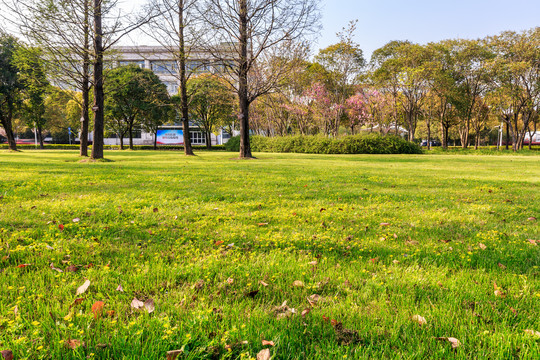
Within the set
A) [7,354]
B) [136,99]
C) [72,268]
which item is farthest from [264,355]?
[136,99]

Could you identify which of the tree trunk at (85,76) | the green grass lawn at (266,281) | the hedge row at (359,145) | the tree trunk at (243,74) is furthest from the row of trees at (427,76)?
the green grass lawn at (266,281)

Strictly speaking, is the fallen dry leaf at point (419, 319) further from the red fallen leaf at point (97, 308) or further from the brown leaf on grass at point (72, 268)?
the brown leaf on grass at point (72, 268)

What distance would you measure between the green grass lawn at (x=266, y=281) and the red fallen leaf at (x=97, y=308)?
11 millimetres

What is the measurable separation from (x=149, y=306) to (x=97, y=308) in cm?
31

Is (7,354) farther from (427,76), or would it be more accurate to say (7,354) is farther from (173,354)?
(427,76)

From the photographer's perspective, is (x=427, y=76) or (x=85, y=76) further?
(x=427, y=76)

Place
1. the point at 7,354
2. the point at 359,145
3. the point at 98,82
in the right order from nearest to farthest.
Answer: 1. the point at 7,354
2. the point at 98,82
3. the point at 359,145

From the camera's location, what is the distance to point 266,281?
7.87ft

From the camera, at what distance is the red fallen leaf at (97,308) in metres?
1.87

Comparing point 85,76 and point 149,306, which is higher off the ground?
point 85,76

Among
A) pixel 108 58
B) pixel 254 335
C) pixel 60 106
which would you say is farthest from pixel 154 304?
pixel 60 106

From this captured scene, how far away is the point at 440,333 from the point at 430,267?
3.43 feet

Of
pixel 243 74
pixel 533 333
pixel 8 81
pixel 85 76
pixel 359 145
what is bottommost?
pixel 533 333

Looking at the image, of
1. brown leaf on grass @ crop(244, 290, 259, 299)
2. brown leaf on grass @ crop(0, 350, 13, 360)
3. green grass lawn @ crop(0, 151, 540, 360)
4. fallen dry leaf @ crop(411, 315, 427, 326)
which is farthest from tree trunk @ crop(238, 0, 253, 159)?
brown leaf on grass @ crop(0, 350, 13, 360)
